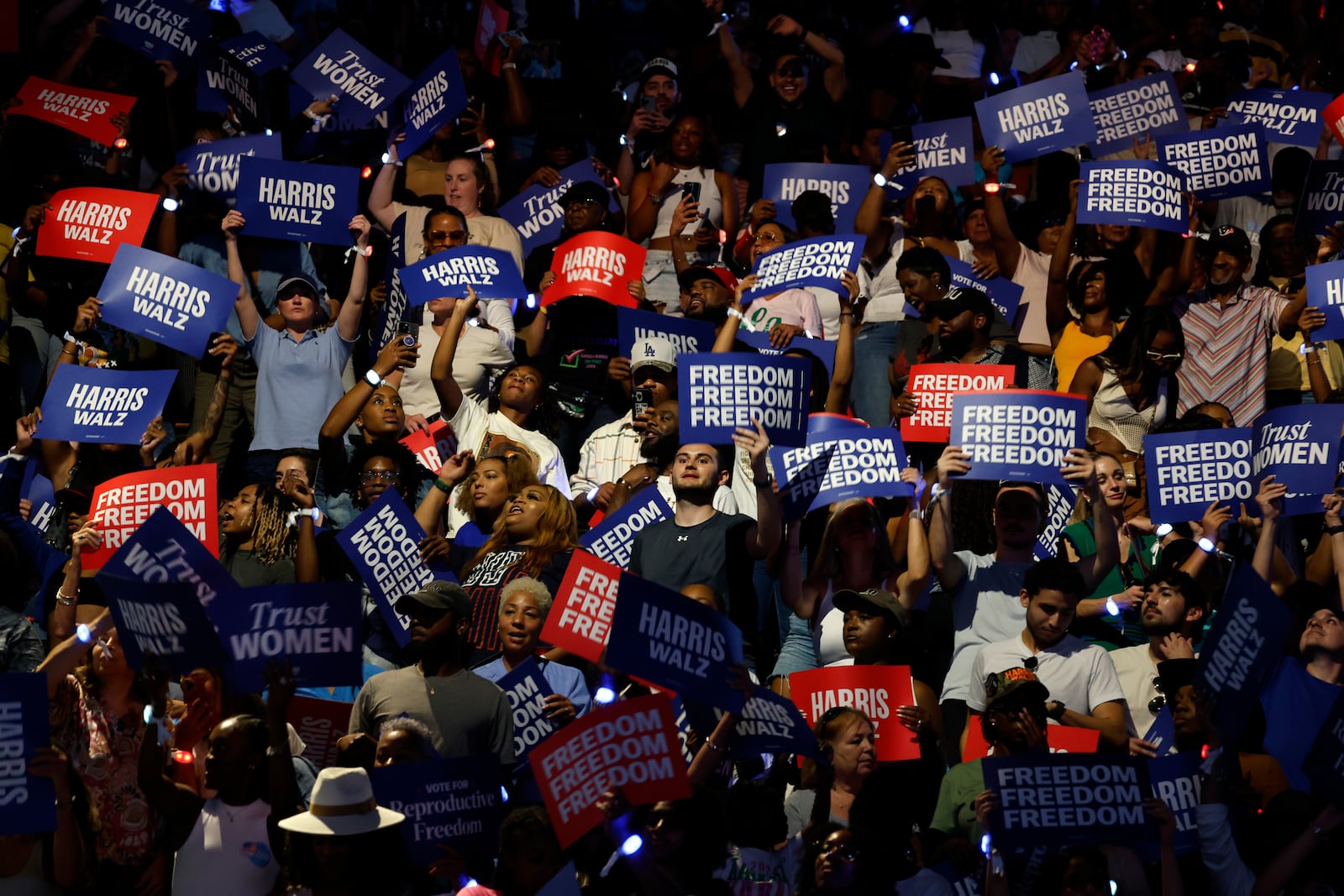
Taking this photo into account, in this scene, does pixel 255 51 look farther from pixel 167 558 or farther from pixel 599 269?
pixel 167 558

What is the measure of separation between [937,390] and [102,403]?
156 inches

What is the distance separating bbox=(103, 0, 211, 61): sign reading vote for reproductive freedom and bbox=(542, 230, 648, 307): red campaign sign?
2717mm

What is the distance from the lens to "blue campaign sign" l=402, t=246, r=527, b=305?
33.8ft

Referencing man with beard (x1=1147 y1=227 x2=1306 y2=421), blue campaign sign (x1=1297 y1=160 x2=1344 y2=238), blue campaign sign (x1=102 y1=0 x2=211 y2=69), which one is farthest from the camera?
blue campaign sign (x1=102 y1=0 x2=211 y2=69)

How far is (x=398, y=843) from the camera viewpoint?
18.7 feet

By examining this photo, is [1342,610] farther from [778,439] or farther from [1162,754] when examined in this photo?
[778,439]

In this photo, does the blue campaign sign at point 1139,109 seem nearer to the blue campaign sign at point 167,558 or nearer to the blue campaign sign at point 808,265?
the blue campaign sign at point 808,265

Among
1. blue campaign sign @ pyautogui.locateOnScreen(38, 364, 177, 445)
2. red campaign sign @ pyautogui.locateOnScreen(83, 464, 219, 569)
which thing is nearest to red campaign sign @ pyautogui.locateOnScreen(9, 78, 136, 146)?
blue campaign sign @ pyautogui.locateOnScreen(38, 364, 177, 445)

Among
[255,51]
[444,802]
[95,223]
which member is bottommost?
[444,802]

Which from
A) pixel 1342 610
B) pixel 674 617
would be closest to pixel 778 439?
pixel 674 617

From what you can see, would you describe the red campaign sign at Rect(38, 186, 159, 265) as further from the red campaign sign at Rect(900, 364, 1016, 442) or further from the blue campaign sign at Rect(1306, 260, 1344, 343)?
the blue campaign sign at Rect(1306, 260, 1344, 343)

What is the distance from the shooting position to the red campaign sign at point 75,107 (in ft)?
36.2

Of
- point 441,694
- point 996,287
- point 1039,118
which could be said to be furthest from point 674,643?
point 1039,118

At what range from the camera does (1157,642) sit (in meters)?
8.02
